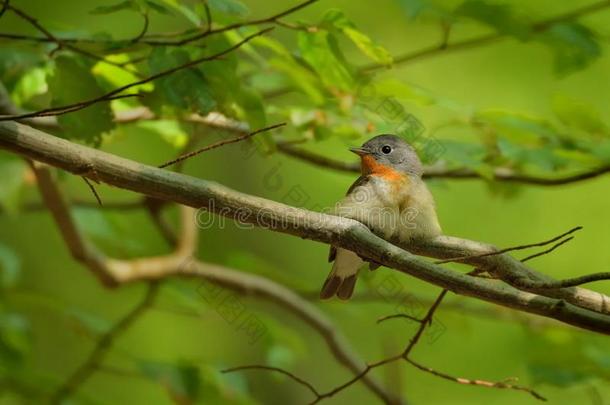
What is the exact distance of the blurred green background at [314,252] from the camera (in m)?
5.49

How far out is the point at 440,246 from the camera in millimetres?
2729

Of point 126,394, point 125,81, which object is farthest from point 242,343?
point 125,81

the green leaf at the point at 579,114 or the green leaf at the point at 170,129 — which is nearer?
the green leaf at the point at 579,114

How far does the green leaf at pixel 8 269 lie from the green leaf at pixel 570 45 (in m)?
3.33

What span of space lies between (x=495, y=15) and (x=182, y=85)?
1.38 metres

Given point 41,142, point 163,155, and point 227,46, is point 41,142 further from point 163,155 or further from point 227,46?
point 163,155

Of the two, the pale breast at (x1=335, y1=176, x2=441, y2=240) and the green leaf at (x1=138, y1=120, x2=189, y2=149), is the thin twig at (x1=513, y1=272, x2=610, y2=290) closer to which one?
the pale breast at (x1=335, y1=176, x2=441, y2=240)

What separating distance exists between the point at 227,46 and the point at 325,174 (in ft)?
13.7

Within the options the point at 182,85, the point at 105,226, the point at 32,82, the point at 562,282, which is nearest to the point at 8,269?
the point at 105,226

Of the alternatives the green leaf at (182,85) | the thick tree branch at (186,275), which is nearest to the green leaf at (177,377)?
the thick tree branch at (186,275)

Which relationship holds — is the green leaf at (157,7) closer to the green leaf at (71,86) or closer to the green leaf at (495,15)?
the green leaf at (71,86)

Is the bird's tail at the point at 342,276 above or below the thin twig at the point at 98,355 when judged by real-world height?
above

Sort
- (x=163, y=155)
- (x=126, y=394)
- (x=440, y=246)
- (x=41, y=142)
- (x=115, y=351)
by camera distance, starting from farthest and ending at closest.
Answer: (x=126, y=394) < (x=163, y=155) < (x=115, y=351) < (x=440, y=246) < (x=41, y=142)

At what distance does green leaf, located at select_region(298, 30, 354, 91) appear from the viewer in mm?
3295
